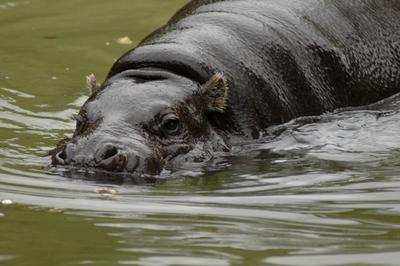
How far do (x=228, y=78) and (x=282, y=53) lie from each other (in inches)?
27.2

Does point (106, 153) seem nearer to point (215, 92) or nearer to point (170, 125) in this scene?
point (170, 125)

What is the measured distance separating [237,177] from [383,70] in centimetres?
294

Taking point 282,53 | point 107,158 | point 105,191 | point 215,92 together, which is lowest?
point 105,191

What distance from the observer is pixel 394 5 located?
9.62 meters

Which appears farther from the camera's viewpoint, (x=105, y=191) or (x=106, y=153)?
(x=106, y=153)

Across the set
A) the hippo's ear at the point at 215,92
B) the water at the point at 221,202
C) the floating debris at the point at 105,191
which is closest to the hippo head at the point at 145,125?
the hippo's ear at the point at 215,92

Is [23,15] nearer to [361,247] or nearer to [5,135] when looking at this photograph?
[5,135]

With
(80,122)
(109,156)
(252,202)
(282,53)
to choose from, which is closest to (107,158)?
(109,156)

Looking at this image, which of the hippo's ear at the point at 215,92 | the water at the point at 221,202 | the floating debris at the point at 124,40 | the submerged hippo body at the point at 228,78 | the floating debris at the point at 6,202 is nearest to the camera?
the water at the point at 221,202

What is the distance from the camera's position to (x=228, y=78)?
786 centimetres

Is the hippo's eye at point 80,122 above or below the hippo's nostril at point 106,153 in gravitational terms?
above

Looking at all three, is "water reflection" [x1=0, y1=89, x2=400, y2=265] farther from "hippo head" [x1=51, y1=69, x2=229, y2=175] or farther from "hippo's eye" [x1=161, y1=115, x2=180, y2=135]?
"hippo's eye" [x1=161, y1=115, x2=180, y2=135]

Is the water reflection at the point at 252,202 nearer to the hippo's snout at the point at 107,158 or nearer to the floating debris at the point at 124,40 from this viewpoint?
the hippo's snout at the point at 107,158

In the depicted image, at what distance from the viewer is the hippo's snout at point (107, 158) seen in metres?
6.58
